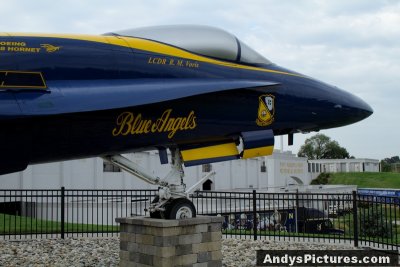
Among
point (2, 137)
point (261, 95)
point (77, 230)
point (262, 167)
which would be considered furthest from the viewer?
point (262, 167)

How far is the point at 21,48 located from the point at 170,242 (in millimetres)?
3712

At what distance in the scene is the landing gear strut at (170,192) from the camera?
24.9ft

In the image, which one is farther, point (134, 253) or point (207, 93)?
point (134, 253)

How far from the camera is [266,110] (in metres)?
7.85

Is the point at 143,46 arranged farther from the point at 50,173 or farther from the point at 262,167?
the point at 262,167

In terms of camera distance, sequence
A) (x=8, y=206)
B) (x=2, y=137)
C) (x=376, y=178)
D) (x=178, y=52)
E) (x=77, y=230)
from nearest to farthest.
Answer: (x=2, y=137) → (x=178, y=52) → (x=77, y=230) → (x=8, y=206) → (x=376, y=178)

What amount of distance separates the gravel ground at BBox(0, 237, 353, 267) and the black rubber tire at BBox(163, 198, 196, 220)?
2.96 m

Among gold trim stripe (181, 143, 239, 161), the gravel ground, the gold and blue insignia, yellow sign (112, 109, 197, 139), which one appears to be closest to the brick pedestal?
gold trim stripe (181, 143, 239, 161)

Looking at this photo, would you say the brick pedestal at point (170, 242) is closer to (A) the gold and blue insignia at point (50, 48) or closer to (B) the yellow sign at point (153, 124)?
(B) the yellow sign at point (153, 124)

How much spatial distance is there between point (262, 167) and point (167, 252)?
4868 cm

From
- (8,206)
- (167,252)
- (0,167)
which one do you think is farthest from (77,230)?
(8,206)

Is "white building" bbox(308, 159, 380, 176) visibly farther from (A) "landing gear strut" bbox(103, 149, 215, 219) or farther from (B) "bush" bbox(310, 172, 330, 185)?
(A) "landing gear strut" bbox(103, 149, 215, 219)

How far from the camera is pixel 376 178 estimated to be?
289 ft

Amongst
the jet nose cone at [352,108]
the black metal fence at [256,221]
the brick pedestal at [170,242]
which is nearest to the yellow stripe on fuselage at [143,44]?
the jet nose cone at [352,108]
